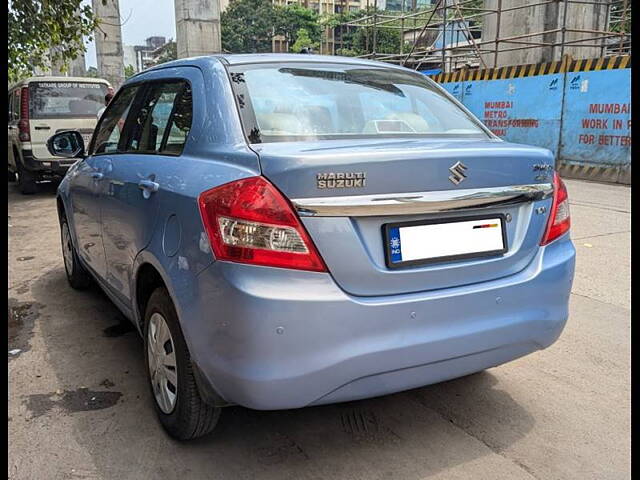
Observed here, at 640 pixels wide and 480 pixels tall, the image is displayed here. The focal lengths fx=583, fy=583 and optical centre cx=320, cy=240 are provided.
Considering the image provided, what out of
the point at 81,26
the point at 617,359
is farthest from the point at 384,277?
the point at 81,26

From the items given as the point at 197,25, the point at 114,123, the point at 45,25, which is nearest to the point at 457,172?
the point at 114,123

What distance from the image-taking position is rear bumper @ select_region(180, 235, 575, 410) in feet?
6.35

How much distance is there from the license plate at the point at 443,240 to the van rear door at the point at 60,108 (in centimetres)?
844

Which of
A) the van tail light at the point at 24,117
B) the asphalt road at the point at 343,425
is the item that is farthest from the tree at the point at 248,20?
the asphalt road at the point at 343,425

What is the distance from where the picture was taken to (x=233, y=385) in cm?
202

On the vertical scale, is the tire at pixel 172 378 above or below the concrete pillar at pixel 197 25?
below

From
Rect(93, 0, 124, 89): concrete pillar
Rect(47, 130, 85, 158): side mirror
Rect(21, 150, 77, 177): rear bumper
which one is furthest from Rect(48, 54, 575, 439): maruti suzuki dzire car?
Rect(93, 0, 124, 89): concrete pillar

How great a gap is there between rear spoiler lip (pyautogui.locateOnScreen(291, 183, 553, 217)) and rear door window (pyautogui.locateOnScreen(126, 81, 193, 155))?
89cm

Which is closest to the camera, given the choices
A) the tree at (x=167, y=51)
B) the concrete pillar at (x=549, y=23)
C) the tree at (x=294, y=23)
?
the concrete pillar at (x=549, y=23)

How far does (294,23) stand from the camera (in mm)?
70875

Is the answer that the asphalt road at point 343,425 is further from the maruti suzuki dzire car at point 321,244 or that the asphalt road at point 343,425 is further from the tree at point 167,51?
the tree at point 167,51

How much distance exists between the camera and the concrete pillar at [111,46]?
21047mm

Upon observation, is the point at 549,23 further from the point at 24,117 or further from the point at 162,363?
the point at 162,363

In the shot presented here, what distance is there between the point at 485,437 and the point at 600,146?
31.3 feet
